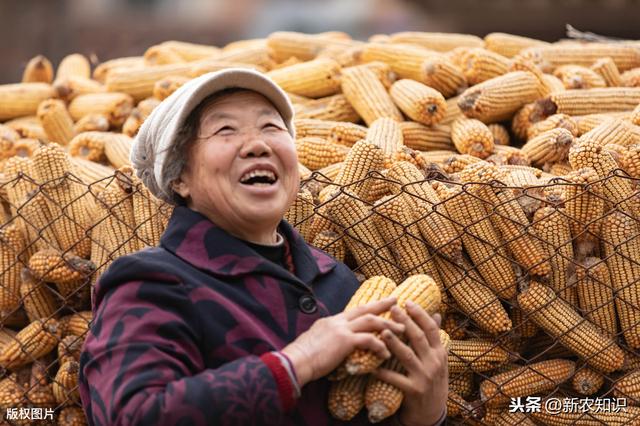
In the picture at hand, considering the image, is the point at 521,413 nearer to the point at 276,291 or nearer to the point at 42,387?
the point at 276,291

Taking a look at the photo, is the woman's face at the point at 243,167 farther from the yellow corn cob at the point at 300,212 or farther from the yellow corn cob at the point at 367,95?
the yellow corn cob at the point at 367,95

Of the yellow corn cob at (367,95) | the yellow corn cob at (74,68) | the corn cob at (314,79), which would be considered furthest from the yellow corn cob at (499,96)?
the yellow corn cob at (74,68)

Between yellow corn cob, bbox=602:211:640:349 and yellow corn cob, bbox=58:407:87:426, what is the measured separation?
198cm

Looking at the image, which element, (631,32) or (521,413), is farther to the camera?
(631,32)

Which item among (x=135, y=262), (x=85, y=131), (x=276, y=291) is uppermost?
(x=135, y=262)

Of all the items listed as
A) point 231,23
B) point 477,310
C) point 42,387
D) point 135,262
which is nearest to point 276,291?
point 135,262

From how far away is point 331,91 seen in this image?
4.76m

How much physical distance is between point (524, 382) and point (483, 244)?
50 cm

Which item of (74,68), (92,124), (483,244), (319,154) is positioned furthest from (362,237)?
(74,68)

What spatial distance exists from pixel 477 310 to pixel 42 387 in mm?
1661

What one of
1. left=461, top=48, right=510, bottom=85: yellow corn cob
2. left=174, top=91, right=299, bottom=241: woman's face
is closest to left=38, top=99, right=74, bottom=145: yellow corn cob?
left=461, top=48, right=510, bottom=85: yellow corn cob

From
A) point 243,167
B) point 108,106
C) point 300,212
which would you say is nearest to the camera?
point 243,167

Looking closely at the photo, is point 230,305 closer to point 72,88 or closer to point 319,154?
point 319,154

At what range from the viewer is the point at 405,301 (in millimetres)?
2172
